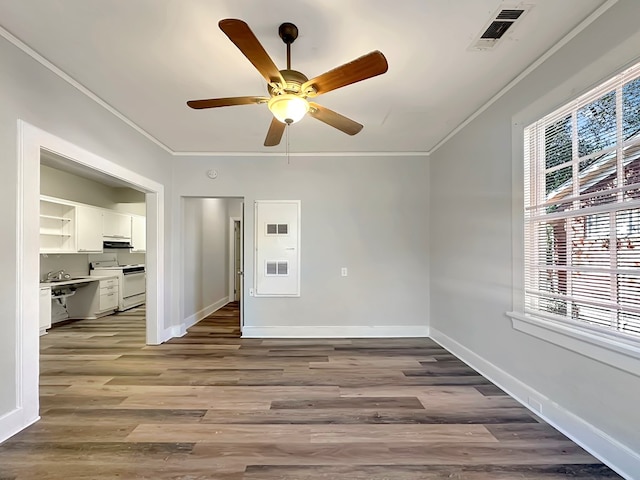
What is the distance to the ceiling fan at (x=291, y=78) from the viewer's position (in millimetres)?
1560

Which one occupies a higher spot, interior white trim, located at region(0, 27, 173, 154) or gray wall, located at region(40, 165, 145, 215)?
interior white trim, located at region(0, 27, 173, 154)

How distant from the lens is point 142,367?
3.39 m

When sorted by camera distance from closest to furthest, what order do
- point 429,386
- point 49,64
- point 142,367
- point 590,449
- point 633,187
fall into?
point 633,187
point 590,449
point 49,64
point 429,386
point 142,367

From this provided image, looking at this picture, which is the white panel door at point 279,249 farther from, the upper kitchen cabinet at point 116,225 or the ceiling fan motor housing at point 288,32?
the upper kitchen cabinet at point 116,225

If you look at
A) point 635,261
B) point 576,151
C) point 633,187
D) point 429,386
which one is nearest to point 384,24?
point 576,151

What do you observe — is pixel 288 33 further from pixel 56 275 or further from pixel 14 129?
pixel 56 275

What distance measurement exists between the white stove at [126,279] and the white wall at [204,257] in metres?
1.90

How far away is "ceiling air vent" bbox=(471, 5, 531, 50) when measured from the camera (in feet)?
6.17

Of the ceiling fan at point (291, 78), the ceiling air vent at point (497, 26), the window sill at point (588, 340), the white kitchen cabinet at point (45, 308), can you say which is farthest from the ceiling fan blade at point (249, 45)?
the white kitchen cabinet at point (45, 308)

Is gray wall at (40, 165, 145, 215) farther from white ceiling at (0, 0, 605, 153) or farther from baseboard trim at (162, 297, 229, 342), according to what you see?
white ceiling at (0, 0, 605, 153)

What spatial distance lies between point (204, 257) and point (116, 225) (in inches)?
94.3

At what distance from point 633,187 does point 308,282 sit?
3.54m

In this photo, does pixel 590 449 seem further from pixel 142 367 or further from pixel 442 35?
pixel 142 367

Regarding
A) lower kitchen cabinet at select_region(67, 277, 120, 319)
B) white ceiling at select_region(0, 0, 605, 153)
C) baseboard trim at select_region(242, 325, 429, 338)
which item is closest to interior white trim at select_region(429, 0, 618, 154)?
white ceiling at select_region(0, 0, 605, 153)
